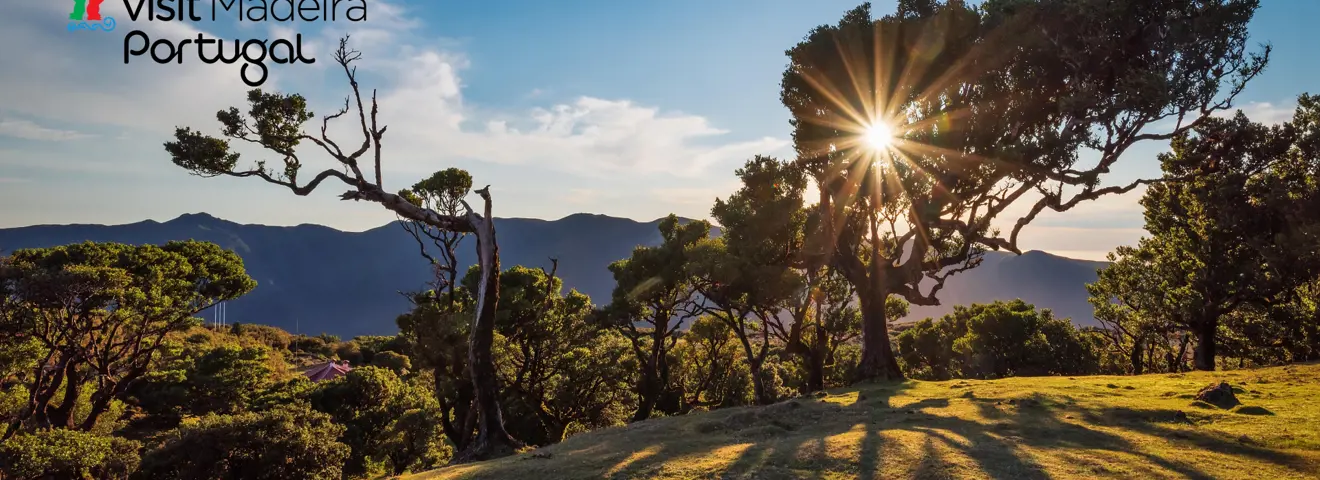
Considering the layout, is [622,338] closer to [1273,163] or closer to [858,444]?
[858,444]

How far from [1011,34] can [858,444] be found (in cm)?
1926

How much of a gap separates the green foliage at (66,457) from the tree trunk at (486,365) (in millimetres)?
11634

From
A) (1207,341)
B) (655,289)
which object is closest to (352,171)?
(655,289)

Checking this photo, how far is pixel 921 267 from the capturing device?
2625cm

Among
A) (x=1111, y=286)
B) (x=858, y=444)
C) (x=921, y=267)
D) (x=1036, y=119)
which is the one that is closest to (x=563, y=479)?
(x=858, y=444)

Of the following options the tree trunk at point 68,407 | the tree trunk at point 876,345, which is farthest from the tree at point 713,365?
the tree trunk at point 68,407

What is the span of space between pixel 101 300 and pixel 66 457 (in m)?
12.7

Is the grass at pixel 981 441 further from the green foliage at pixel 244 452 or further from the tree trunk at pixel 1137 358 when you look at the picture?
the tree trunk at pixel 1137 358

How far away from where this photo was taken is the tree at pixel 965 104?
801 inches

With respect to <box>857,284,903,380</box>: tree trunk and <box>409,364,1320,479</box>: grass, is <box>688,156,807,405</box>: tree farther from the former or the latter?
<box>409,364,1320,479</box>: grass

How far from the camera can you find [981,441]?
10.6 m

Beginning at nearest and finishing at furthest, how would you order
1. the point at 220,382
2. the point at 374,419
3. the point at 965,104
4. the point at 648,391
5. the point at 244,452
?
the point at 244,452 → the point at 965,104 → the point at 374,419 → the point at 648,391 → the point at 220,382

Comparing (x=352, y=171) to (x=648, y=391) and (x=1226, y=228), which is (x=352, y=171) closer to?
(x=648, y=391)

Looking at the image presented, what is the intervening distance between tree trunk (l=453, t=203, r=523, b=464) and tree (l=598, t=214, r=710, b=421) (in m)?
13.8
